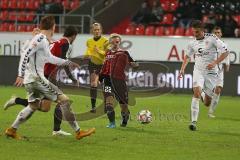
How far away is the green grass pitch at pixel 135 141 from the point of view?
10.6 meters

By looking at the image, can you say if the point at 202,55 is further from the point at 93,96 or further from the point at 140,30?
the point at 140,30

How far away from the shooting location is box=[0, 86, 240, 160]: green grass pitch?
10.6 m

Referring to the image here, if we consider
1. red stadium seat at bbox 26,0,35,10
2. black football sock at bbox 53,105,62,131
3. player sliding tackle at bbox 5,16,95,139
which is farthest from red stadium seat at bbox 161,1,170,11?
player sliding tackle at bbox 5,16,95,139

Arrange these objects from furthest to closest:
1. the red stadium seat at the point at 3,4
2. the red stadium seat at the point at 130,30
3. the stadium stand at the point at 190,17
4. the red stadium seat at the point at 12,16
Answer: the red stadium seat at the point at 3,4, the red stadium seat at the point at 12,16, the red stadium seat at the point at 130,30, the stadium stand at the point at 190,17

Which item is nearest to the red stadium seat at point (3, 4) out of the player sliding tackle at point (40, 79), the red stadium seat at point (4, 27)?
the red stadium seat at point (4, 27)

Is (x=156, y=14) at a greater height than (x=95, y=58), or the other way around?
(x=156, y=14)

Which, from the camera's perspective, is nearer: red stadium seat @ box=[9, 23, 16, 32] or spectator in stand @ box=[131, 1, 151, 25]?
spectator in stand @ box=[131, 1, 151, 25]

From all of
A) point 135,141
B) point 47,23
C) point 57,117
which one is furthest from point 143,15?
point 47,23

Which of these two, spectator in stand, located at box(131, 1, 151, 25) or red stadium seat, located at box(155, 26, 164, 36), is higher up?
spectator in stand, located at box(131, 1, 151, 25)

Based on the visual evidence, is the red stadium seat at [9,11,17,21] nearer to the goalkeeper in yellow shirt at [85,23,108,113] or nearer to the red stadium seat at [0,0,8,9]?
the red stadium seat at [0,0,8,9]

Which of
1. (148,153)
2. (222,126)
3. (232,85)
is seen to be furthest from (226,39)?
(148,153)

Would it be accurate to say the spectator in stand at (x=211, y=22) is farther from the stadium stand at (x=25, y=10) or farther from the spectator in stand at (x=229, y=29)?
the stadium stand at (x=25, y=10)

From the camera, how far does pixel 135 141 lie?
12.2 m

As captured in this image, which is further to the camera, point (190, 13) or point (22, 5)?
point (22, 5)
